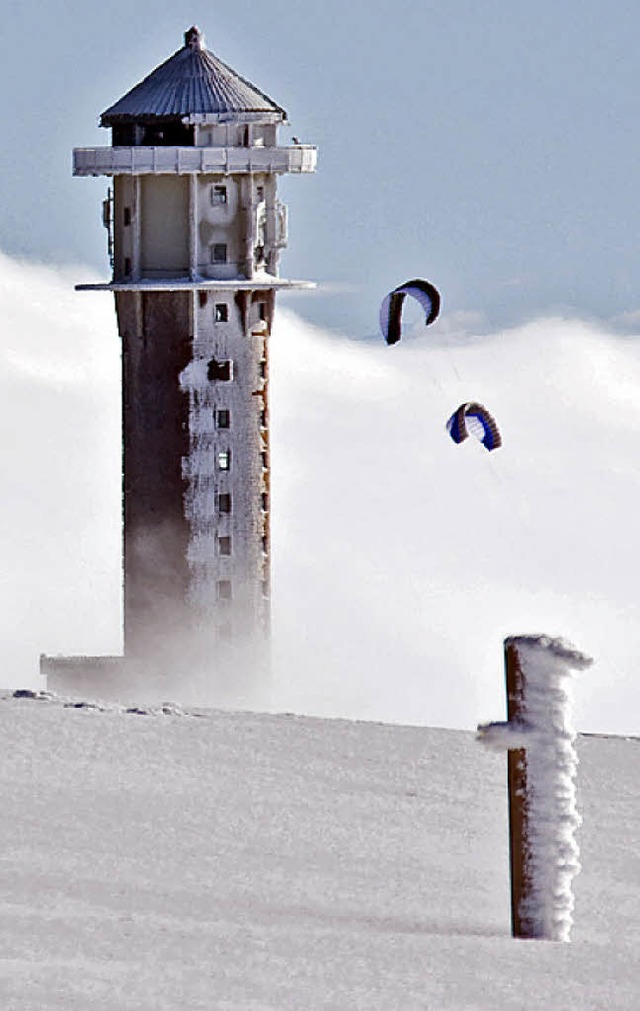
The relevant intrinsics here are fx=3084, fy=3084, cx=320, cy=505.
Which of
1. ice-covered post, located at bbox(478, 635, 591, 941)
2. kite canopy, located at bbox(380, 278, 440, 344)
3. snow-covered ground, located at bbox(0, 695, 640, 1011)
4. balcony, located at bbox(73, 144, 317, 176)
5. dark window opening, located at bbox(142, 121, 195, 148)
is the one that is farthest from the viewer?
dark window opening, located at bbox(142, 121, 195, 148)

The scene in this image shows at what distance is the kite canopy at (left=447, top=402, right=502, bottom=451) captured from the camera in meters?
40.3

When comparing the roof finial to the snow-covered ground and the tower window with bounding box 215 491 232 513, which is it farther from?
the snow-covered ground

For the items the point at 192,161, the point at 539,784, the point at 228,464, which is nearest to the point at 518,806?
the point at 539,784

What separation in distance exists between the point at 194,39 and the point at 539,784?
41.3m

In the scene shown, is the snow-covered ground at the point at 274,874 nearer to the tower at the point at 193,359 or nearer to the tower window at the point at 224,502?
the tower at the point at 193,359

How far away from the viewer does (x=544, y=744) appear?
1672cm

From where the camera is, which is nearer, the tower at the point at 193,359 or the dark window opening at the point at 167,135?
the tower at the point at 193,359

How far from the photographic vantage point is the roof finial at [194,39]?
56406 mm

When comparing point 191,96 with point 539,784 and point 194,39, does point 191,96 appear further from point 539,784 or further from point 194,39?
point 539,784

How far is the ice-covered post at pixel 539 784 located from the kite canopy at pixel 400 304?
725 inches

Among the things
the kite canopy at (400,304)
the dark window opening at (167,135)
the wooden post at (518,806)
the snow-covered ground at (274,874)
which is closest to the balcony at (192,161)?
the dark window opening at (167,135)

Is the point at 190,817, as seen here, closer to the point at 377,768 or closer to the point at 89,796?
the point at 89,796

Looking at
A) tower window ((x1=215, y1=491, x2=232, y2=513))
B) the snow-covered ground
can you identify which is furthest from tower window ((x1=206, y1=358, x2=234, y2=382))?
the snow-covered ground

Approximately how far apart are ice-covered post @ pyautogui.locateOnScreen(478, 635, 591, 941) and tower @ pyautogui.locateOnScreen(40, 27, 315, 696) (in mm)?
36900
